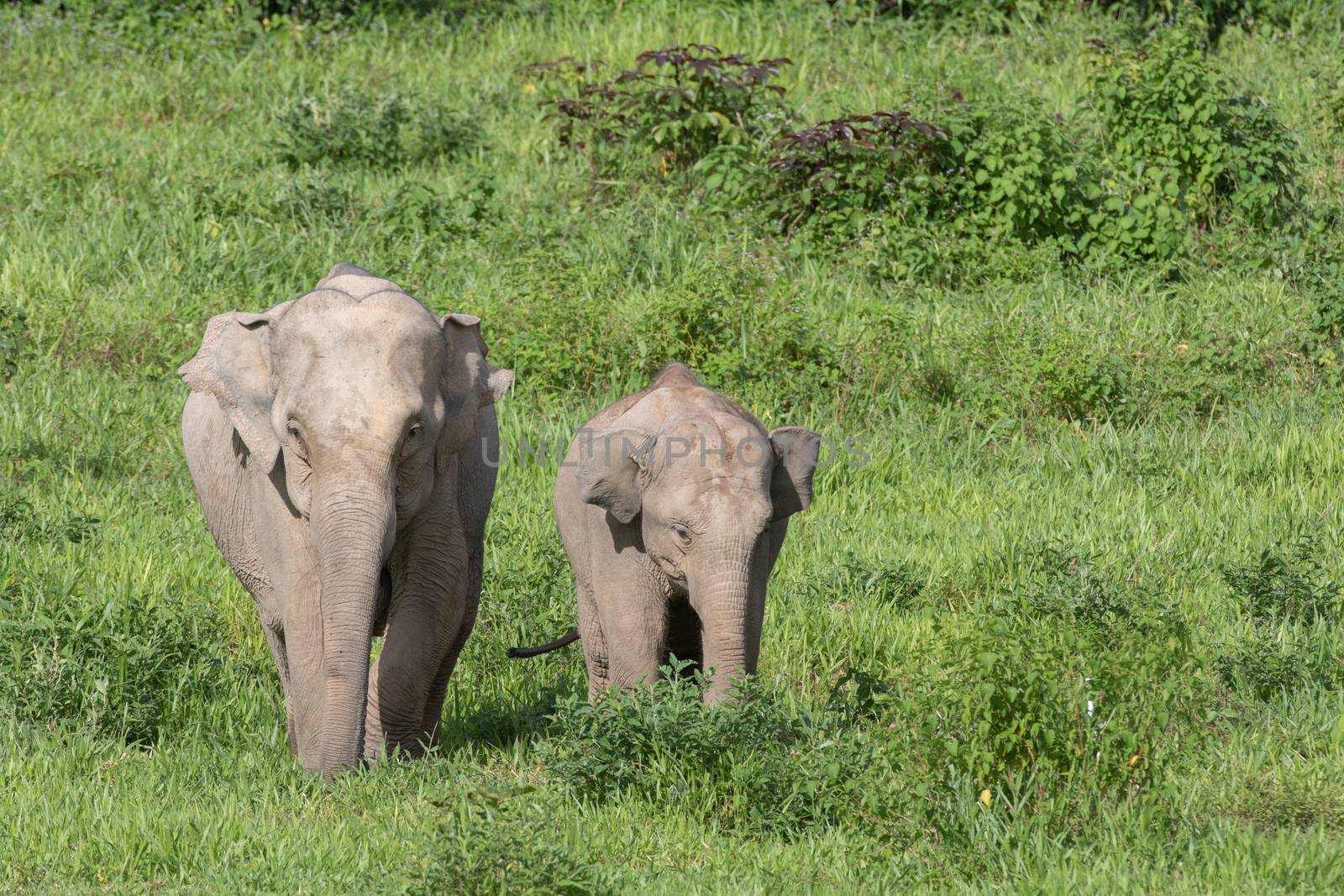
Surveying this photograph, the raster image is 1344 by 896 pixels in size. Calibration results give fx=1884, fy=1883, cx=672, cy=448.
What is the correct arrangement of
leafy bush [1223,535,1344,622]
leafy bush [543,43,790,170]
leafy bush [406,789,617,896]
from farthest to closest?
1. leafy bush [543,43,790,170]
2. leafy bush [1223,535,1344,622]
3. leafy bush [406,789,617,896]

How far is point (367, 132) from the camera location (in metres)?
13.2

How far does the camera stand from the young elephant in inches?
226

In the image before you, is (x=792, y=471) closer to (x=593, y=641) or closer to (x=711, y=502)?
(x=711, y=502)

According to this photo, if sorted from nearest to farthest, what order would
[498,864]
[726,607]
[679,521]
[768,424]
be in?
[498,864] → [726,607] → [679,521] → [768,424]

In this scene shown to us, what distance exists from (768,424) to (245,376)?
421cm

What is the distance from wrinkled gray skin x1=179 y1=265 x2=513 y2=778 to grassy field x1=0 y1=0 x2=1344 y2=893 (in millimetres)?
319

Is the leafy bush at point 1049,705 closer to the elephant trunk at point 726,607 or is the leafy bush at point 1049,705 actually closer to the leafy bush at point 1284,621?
the elephant trunk at point 726,607

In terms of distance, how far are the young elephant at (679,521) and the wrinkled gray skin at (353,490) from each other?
454 mm

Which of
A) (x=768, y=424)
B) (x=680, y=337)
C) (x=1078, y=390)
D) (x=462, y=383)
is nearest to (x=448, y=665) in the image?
(x=462, y=383)

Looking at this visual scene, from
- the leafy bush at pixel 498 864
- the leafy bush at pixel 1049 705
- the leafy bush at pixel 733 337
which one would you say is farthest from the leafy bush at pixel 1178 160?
the leafy bush at pixel 498 864

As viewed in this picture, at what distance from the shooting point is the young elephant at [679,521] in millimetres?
5738

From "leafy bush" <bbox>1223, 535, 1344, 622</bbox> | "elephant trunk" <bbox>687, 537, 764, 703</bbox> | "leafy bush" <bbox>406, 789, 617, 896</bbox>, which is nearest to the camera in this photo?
"leafy bush" <bbox>406, 789, 617, 896</bbox>

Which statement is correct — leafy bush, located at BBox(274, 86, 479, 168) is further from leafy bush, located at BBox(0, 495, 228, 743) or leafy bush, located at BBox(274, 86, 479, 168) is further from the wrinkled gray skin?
the wrinkled gray skin

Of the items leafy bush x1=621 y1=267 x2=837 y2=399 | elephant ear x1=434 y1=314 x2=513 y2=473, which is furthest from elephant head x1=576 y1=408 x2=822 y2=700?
leafy bush x1=621 y1=267 x2=837 y2=399
